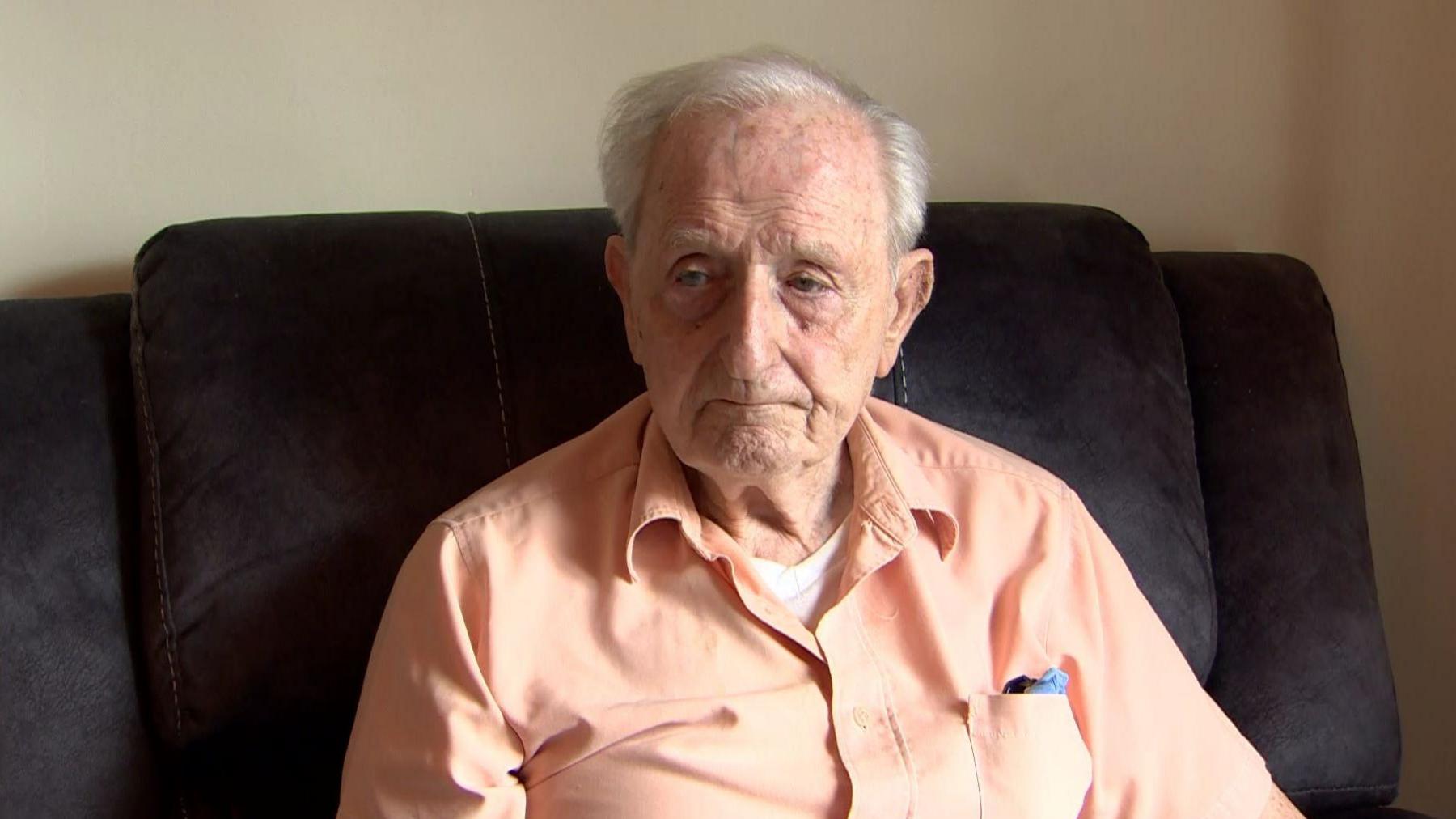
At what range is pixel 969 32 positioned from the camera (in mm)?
1853

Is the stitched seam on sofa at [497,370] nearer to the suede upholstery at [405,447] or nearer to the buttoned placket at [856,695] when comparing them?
the suede upholstery at [405,447]

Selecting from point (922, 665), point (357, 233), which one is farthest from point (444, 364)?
point (922, 665)

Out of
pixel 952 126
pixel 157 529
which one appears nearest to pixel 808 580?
pixel 157 529

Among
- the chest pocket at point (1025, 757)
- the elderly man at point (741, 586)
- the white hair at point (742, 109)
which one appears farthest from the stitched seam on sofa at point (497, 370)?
the chest pocket at point (1025, 757)

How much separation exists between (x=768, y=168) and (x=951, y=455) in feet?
1.35

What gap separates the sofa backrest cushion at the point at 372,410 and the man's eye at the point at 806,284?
0.34m

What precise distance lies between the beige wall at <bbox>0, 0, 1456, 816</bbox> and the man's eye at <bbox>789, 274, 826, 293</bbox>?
0.63 m

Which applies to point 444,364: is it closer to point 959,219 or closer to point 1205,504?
point 959,219

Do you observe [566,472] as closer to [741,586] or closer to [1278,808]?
[741,586]

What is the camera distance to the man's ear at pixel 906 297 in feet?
4.47

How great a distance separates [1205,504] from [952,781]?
581mm

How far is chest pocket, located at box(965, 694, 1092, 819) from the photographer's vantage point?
128 cm

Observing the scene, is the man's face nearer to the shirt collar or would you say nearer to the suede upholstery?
the shirt collar

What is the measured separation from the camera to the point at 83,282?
5.39 feet
